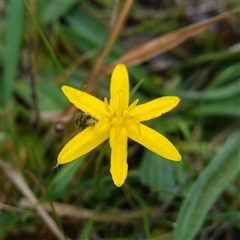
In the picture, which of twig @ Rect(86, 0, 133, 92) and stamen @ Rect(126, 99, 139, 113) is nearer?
stamen @ Rect(126, 99, 139, 113)

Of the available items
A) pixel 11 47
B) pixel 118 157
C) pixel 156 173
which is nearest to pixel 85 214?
pixel 156 173

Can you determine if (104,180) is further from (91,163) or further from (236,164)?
(236,164)

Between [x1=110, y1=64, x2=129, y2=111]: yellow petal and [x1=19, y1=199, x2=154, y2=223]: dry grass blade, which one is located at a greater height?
[x1=110, y1=64, x2=129, y2=111]: yellow petal

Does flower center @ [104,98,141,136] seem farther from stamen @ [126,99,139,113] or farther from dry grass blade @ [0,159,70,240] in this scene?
dry grass blade @ [0,159,70,240]

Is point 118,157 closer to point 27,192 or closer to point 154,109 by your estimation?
point 154,109

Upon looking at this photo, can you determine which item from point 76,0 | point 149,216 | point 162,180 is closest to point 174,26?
point 76,0

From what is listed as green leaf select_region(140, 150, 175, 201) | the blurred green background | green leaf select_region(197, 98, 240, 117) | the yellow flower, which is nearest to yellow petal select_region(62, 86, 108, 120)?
the yellow flower

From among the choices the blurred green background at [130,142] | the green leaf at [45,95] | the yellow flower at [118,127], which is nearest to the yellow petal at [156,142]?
the yellow flower at [118,127]

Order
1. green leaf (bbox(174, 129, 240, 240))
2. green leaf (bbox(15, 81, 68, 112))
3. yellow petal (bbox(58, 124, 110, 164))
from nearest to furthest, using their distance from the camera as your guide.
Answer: yellow petal (bbox(58, 124, 110, 164)) < green leaf (bbox(174, 129, 240, 240)) < green leaf (bbox(15, 81, 68, 112))
